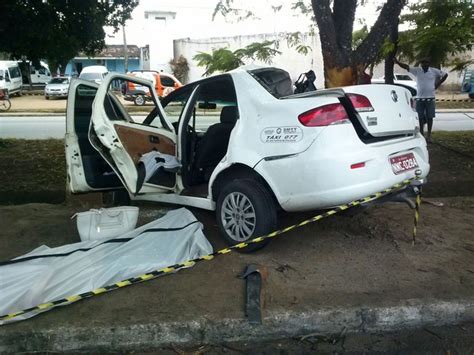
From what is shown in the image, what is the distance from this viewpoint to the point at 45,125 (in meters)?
17.2

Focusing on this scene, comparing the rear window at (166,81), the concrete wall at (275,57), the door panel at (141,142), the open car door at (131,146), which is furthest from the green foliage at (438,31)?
the concrete wall at (275,57)

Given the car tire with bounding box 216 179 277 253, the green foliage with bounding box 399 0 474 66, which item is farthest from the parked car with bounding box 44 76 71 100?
the car tire with bounding box 216 179 277 253

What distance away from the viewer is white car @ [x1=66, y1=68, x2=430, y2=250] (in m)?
3.72

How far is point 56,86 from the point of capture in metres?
30.8

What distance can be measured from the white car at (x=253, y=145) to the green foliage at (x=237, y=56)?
22.3ft

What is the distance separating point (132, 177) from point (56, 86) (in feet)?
94.4

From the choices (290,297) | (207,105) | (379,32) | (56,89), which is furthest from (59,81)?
(290,297)

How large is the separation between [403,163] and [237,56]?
A: 1090 cm

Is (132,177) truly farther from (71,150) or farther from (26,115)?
(26,115)

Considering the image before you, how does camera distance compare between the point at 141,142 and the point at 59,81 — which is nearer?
the point at 141,142

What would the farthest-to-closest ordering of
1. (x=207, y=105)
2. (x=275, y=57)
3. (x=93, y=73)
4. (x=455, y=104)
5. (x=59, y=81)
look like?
(x=59, y=81) < (x=93, y=73) < (x=275, y=57) < (x=455, y=104) < (x=207, y=105)

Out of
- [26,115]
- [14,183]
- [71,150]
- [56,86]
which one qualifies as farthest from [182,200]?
[56,86]

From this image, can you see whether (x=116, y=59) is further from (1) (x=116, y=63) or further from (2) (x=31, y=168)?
(2) (x=31, y=168)

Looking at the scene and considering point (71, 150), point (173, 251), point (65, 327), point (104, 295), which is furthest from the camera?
point (71, 150)
